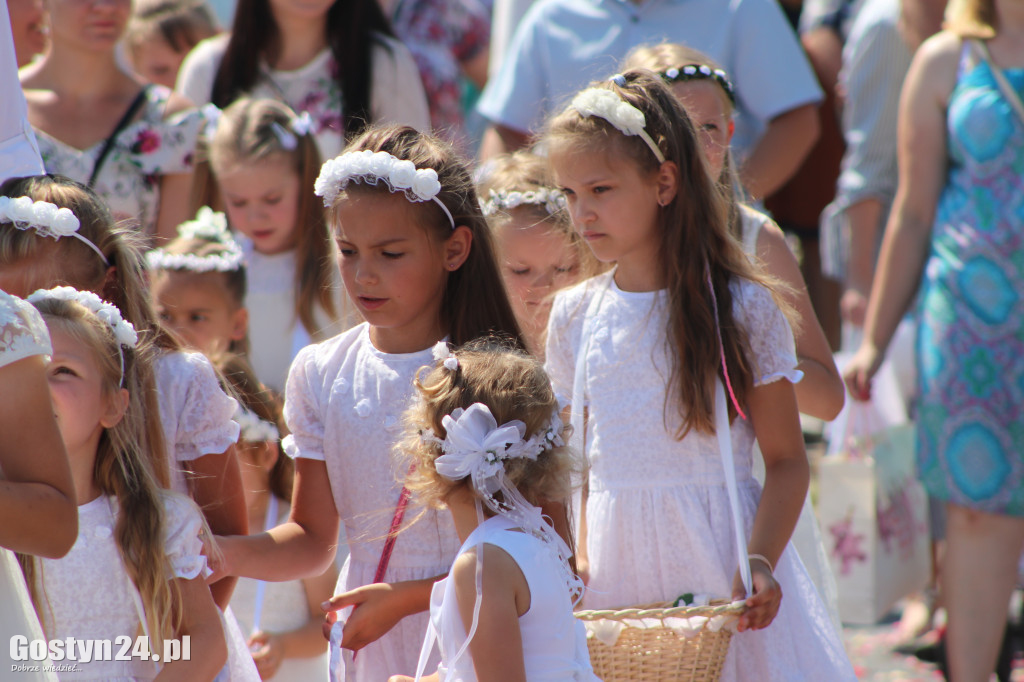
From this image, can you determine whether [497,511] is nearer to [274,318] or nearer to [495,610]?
[495,610]

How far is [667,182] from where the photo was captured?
3004 millimetres

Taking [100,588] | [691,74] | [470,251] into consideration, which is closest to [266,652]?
[100,588]

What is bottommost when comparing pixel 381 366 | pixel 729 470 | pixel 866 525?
pixel 866 525

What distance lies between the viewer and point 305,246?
14.5ft

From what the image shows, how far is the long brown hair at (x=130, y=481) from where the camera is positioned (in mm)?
2471

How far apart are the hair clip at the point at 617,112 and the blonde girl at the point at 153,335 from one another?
1.11 m

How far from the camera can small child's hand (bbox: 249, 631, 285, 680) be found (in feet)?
11.5

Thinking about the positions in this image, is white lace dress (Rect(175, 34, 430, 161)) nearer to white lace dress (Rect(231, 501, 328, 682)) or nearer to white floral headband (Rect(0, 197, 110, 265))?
white lace dress (Rect(231, 501, 328, 682))

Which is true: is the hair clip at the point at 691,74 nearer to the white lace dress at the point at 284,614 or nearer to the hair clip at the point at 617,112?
the hair clip at the point at 617,112

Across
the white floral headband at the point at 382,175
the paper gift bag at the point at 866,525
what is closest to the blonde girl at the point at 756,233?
the white floral headband at the point at 382,175

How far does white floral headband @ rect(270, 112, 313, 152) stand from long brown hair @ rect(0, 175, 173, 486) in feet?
4.85

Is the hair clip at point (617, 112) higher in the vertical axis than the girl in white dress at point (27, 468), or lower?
higher

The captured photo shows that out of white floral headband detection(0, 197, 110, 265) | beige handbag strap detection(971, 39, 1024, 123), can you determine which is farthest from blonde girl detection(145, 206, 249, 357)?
beige handbag strap detection(971, 39, 1024, 123)

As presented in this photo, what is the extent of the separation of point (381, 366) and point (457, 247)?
0.32 m
